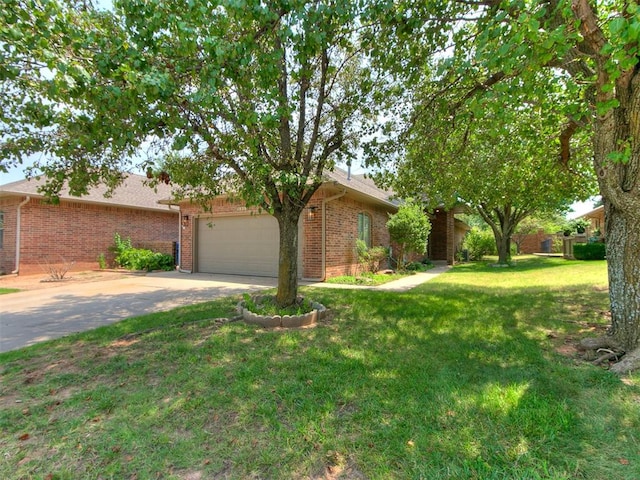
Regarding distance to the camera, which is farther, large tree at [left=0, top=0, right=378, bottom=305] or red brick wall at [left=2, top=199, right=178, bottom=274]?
red brick wall at [left=2, top=199, right=178, bottom=274]

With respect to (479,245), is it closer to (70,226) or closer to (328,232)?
(328,232)

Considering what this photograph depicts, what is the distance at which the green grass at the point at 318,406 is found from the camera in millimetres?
2107

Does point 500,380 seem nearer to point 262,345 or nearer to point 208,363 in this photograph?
point 262,345

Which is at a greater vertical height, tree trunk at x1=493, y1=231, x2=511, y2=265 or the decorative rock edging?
tree trunk at x1=493, y1=231, x2=511, y2=265

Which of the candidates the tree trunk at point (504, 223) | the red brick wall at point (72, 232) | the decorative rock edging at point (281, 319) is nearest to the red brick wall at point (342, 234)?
the decorative rock edging at point (281, 319)

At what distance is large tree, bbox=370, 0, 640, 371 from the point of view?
272 centimetres

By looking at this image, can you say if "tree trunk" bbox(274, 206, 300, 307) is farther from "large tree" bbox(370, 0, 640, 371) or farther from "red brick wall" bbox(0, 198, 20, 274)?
"red brick wall" bbox(0, 198, 20, 274)

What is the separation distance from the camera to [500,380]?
322 cm

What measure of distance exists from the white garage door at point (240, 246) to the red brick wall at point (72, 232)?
4.90 m

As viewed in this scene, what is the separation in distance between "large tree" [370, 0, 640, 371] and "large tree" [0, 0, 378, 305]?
1.44 meters

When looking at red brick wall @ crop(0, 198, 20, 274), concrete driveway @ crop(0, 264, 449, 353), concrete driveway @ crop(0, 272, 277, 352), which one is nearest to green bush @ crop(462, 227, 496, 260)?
concrete driveway @ crop(0, 264, 449, 353)

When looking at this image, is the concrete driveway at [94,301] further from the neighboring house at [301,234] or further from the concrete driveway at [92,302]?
the neighboring house at [301,234]

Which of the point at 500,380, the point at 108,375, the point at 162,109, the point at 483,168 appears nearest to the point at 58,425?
the point at 108,375

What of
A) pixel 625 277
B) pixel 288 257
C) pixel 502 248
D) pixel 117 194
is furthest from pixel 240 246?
pixel 502 248
